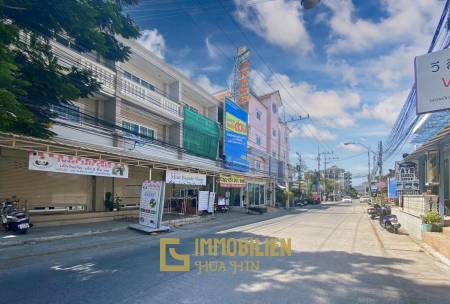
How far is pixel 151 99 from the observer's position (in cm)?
2011

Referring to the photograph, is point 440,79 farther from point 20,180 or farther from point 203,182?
point 20,180

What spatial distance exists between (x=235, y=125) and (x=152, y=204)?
17.8 m

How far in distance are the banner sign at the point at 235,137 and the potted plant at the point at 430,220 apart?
1827cm

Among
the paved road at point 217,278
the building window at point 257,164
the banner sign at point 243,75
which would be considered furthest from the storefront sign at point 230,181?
the paved road at point 217,278

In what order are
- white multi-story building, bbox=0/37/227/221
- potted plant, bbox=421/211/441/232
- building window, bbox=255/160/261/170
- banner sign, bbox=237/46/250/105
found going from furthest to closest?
building window, bbox=255/160/261/170
banner sign, bbox=237/46/250/105
white multi-story building, bbox=0/37/227/221
potted plant, bbox=421/211/441/232

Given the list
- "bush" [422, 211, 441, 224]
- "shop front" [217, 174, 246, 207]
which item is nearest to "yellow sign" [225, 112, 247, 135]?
"shop front" [217, 174, 246, 207]

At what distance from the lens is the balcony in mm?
18139

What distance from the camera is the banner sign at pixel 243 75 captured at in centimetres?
3110

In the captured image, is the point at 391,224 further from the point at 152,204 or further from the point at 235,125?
the point at 235,125

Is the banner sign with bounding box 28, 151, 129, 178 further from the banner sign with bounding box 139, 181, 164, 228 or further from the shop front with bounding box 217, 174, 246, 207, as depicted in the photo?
the shop front with bounding box 217, 174, 246, 207

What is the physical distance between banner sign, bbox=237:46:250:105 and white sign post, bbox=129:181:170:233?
65.1 feet

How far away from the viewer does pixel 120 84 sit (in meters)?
17.6

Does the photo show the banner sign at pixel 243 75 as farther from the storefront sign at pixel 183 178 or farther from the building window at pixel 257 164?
the storefront sign at pixel 183 178

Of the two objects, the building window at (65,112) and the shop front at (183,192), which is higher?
the building window at (65,112)
